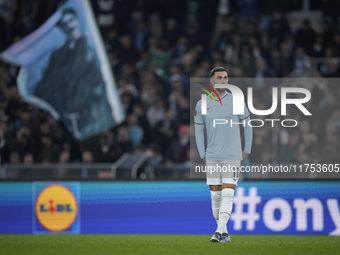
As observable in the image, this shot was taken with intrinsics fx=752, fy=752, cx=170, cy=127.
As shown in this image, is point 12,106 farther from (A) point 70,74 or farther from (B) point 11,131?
(A) point 70,74

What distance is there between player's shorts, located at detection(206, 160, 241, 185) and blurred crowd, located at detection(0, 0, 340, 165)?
388cm

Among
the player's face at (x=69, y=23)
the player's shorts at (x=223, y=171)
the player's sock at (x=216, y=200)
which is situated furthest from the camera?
the player's face at (x=69, y=23)

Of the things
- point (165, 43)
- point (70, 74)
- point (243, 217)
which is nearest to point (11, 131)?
point (70, 74)

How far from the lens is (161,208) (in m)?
11.9

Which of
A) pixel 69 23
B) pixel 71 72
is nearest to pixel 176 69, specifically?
pixel 71 72

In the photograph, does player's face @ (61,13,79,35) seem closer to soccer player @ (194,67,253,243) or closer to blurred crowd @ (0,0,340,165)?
blurred crowd @ (0,0,340,165)

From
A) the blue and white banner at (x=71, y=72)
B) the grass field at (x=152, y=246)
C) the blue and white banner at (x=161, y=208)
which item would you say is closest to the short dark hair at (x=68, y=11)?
the blue and white banner at (x=71, y=72)

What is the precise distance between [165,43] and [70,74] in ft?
12.9

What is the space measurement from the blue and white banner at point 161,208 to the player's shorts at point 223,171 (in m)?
2.45

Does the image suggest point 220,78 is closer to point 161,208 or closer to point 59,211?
point 161,208

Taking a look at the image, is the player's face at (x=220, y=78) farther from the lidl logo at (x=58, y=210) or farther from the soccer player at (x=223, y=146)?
the lidl logo at (x=58, y=210)

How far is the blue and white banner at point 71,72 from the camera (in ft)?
46.9

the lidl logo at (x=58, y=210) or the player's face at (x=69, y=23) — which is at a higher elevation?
the player's face at (x=69, y=23)

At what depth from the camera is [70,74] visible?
1473cm
